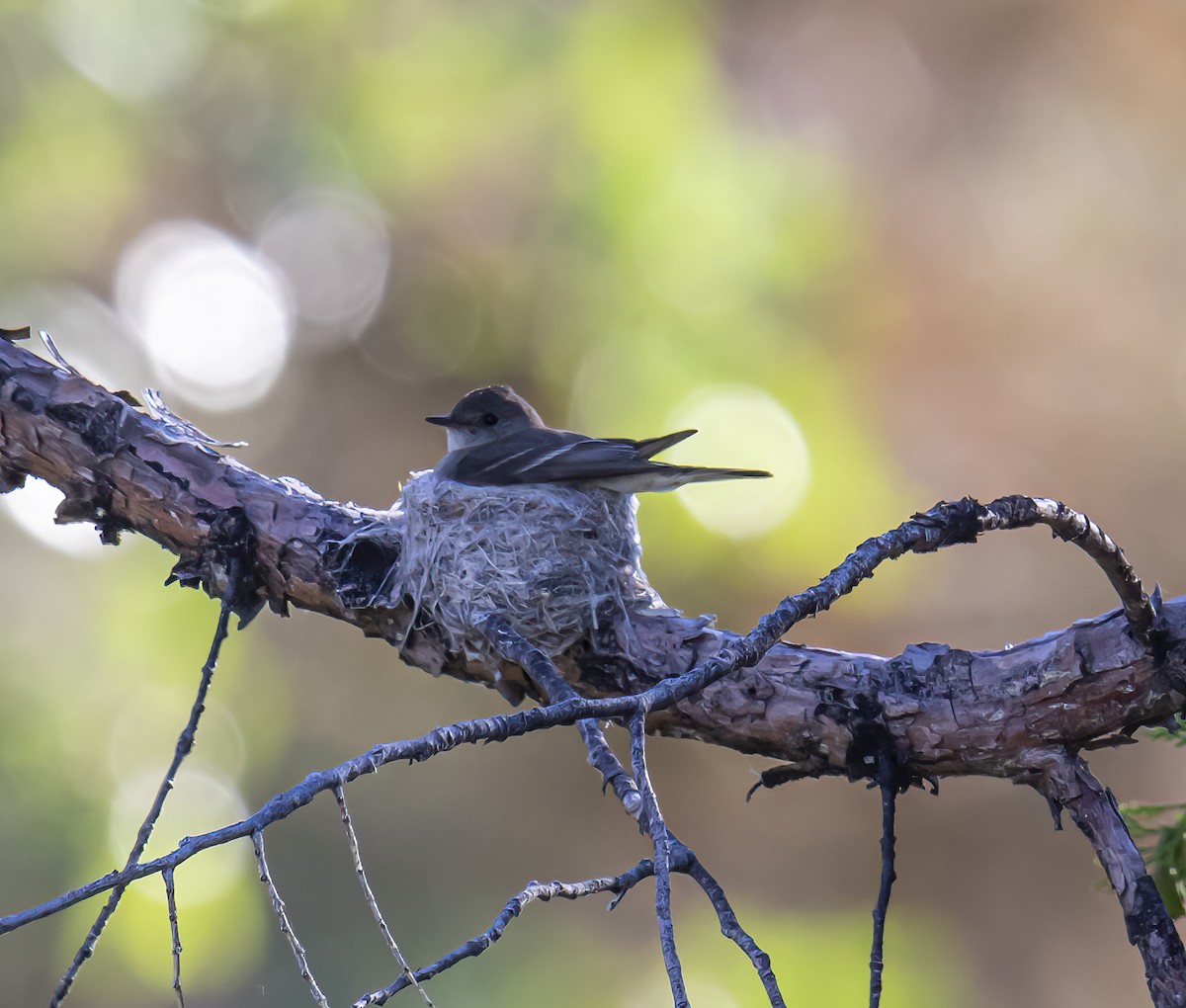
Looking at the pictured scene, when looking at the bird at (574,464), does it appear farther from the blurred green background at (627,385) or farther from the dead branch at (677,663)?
the blurred green background at (627,385)

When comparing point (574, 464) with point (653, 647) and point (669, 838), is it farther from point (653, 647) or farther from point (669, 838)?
point (669, 838)

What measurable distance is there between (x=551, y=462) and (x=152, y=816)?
1.86m

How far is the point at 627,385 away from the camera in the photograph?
8023 millimetres

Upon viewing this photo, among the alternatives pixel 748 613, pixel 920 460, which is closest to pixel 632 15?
pixel 920 460

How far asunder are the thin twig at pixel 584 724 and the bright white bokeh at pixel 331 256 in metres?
7.49

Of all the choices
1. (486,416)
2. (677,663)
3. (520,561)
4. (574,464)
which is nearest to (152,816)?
(677,663)

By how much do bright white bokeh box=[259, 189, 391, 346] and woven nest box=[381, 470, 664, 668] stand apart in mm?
6282

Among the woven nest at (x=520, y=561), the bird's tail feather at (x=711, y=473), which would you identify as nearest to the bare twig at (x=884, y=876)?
the woven nest at (x=520, y=561)

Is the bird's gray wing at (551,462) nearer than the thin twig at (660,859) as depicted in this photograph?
No

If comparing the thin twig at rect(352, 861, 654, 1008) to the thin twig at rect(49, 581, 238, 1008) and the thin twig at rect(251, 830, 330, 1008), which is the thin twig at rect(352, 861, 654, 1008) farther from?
the thin twig at rect(49, 581, 238, 1008)

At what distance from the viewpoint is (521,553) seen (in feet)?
10.6

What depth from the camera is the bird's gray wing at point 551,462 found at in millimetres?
3504

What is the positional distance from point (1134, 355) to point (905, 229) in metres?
1.93

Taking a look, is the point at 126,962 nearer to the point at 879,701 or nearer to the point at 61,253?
the point at 61,253
